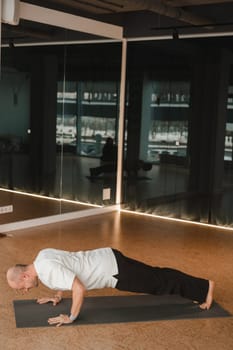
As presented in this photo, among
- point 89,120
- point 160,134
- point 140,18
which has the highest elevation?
point 140,18

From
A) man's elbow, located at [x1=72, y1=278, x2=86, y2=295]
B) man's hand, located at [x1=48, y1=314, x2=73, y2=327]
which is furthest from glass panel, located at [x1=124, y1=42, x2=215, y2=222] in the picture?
man's elbow, located at [x1=72, y1=278, x2=86, y2=295]

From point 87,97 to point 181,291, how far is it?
4.06 metres

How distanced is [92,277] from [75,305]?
8.9 inches

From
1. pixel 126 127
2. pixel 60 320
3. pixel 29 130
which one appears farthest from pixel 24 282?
pixel 126 127

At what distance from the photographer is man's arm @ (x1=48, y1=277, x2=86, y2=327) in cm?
320

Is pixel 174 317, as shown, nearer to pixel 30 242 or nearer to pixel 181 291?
pixel 181 291

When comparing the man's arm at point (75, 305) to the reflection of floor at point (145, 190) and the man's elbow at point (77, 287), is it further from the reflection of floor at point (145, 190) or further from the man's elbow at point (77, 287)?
the reflection of floor at point (145, 190)

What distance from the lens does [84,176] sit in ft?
23.5

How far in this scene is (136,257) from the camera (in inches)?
205

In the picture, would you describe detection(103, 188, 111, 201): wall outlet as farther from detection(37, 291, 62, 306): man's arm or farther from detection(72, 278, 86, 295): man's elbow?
detection(72, 278, 86, 295): man's elbow

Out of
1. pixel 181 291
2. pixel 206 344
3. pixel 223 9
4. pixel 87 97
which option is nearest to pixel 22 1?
pixel 87 97

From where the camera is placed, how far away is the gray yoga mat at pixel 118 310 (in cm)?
359

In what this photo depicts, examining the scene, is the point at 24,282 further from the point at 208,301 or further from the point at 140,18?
the point at 140,18

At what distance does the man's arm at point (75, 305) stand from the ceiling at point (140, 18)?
351cm
